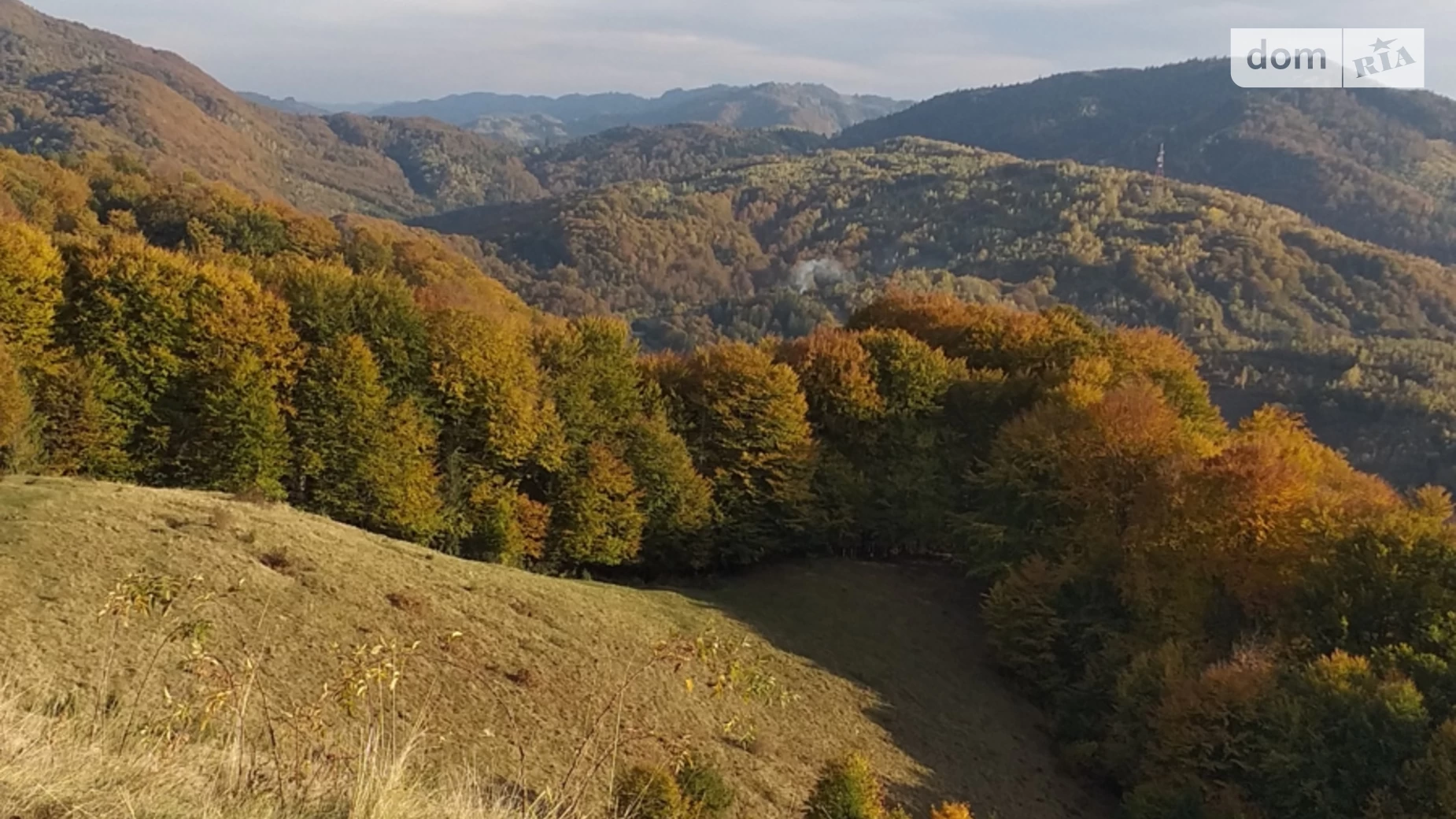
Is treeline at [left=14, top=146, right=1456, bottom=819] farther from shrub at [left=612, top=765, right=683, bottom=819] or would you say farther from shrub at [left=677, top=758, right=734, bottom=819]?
shrub at [left=612, top=765, right=683, bottom=819]

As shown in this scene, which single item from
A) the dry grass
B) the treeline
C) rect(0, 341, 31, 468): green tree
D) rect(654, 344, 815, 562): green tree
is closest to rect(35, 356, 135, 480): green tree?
the treeline

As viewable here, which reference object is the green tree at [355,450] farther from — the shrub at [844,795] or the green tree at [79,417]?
the shrub at [844,795]

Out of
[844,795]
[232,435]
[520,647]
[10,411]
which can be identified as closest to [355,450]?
[232,435]

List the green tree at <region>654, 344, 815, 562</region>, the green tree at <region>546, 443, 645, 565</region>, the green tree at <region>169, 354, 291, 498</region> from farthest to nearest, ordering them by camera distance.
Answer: the green tree at <region>654, 344, 815, 562</region> < the green tree at <region>546, 443, 645, 565</region> < the green tree at <region>169, 354, 291, 498</region>

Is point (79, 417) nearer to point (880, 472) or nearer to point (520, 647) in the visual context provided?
point (520, 647)

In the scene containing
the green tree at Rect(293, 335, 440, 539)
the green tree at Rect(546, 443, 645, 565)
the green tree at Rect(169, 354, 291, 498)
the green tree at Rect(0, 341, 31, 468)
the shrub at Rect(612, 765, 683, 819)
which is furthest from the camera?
the green tree at Rect(546, 443, 645, 565)

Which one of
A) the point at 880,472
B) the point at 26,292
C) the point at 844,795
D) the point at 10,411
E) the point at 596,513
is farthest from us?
the point at 880,472

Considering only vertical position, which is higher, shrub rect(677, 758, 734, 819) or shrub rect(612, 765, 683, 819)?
shrub rect(612, 765, 683, 819)
